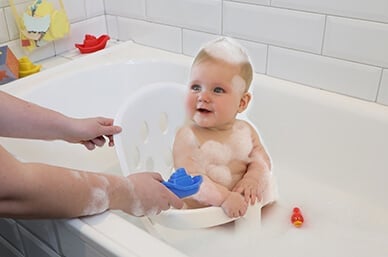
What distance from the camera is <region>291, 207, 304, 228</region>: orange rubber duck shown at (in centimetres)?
117

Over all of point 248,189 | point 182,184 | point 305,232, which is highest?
point 182,184

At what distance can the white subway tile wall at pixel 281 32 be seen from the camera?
3.51 feet

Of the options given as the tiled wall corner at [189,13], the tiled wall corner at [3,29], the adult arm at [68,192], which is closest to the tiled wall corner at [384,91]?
the tiled wall corner at [189,13]

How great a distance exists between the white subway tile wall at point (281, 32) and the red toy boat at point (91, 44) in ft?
0.13

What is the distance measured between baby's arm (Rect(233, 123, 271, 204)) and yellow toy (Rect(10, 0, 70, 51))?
0.73 metres

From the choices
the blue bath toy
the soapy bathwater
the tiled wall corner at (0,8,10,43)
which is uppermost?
the tiled wall corner at (0,8,10,43)

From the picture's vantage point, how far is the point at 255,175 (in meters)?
1.07

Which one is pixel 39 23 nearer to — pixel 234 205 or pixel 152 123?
pixel 152 123

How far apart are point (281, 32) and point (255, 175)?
16.5 inches

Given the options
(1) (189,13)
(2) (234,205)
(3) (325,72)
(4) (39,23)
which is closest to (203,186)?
(2) (234,205)

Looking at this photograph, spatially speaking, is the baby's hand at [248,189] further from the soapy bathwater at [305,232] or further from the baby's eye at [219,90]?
the baby's eye at [219,90]

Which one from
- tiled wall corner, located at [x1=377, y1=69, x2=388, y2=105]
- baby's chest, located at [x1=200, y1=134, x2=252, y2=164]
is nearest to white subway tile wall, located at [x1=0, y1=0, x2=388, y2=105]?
tiled wall corner, located at [x1=377, y1=69, x2=388, y2=105]

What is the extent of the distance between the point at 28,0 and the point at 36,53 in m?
0.17

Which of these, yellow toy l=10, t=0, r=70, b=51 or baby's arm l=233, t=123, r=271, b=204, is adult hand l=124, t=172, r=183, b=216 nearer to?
baby's arm l=233, t=123, r=271, b=204
